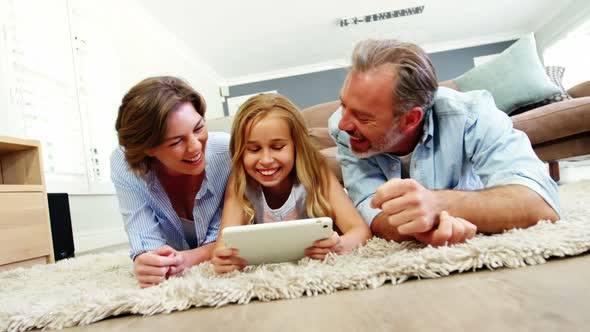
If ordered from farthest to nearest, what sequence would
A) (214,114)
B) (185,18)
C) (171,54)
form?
(214,114) < (171,54) < (185,18)

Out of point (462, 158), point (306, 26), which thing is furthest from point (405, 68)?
point (306, 26)

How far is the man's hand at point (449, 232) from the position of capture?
72 centimetres

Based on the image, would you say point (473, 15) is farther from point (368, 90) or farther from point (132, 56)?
point (368, 90)

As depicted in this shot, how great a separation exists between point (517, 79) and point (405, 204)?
69.1 inches

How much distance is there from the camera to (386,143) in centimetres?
104

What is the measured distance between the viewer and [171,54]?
14.0 feet

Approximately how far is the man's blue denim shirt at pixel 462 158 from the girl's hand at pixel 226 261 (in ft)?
1.22

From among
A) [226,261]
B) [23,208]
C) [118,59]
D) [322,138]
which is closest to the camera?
[226,261]

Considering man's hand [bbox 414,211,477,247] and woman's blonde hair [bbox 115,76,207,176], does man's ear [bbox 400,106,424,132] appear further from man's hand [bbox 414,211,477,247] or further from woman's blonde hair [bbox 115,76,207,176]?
woman's blonde hair [bbox 115,76,207,176]

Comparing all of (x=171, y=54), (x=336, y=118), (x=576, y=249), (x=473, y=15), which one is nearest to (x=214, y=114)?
(x=171, y=54)

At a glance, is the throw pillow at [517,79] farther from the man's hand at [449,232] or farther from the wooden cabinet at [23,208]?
the wooden cabinet at [23,208]

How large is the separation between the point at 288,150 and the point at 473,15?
180 inches

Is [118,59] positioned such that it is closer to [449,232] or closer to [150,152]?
[150,152]

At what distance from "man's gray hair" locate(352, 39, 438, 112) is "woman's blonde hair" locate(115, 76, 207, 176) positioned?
18.0 inches
